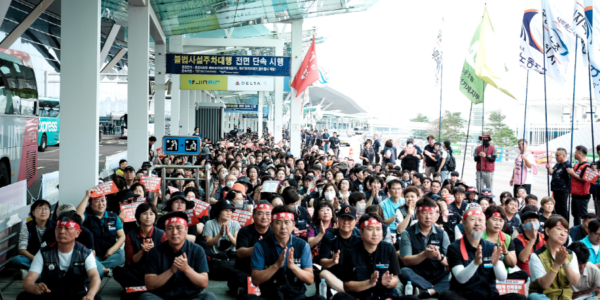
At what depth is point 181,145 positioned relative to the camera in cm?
1019

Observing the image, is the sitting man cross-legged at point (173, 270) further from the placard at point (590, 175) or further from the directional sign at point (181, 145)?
the placard at point (590, 175)

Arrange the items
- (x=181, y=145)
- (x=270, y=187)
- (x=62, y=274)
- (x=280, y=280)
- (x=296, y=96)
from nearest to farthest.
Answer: (x=62, y=274), (x=280, y=280), (x=270, y=187), (x=181, y=145), (x=296, y=96)

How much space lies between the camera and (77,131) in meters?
8.38

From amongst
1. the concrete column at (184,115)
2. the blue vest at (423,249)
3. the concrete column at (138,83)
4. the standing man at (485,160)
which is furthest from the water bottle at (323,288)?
the concrete column at (184,115)

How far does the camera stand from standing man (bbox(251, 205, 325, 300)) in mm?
4652

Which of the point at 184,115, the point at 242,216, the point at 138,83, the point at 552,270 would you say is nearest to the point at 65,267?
the point at 242,216

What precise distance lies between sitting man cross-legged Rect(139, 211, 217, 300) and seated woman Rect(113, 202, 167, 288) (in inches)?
34.7

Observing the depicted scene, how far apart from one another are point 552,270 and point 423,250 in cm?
134

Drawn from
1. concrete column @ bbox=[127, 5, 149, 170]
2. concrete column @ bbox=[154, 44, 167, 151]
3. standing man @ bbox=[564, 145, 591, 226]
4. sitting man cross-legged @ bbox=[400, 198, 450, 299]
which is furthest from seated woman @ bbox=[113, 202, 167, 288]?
concrete column @ bbox=[154, 44, 167, 151]

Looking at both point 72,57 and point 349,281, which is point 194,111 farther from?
point 349,281

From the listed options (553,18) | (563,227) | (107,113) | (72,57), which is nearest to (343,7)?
(553,18)

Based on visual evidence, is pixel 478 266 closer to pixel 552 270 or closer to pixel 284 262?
pixel 552 270

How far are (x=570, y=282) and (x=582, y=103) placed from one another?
43.9 meters

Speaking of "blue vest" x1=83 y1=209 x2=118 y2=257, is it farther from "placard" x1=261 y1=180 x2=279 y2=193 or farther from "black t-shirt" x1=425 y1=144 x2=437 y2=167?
"black t-shirt" x1=425 y1=144 x2=437 y2=167
